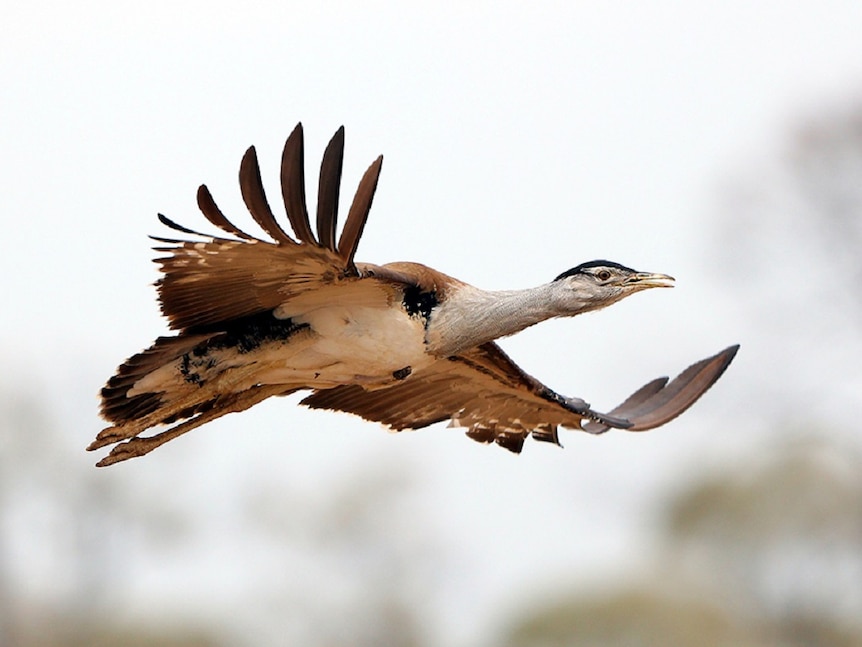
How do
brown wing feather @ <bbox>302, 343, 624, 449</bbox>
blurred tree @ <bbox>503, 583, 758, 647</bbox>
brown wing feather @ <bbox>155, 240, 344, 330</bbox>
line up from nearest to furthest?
brown wing feather @ <bbox>155, 240, 344, 330</bbox>, brown wing feather @ <bbox>302, 343, 624, 449</bbox>, blurred tree @ <bbox>503, 583, 758, 647</bbox>

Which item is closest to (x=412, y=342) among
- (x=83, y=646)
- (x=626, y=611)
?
(x=626, y=611)

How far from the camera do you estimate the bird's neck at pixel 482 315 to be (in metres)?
8.38

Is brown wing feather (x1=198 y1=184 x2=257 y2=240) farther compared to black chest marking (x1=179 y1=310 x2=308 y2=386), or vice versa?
black chest marking (x1=179 y1=310 x2=308 y2=386)

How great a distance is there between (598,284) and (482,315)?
0.59m

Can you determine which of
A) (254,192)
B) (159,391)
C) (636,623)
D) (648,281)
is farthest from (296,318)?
(636,623)

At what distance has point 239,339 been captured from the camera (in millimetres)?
8430

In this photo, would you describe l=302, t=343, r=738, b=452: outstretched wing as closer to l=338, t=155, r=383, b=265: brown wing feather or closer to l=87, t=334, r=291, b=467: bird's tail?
l=87, t=334, r=291, b=467: bird's tail

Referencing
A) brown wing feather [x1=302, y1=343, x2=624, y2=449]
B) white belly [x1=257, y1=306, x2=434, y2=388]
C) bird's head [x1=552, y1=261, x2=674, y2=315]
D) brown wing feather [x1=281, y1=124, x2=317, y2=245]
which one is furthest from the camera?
brown wing feather [x1=302, y1=343, x2=624, y2=449]

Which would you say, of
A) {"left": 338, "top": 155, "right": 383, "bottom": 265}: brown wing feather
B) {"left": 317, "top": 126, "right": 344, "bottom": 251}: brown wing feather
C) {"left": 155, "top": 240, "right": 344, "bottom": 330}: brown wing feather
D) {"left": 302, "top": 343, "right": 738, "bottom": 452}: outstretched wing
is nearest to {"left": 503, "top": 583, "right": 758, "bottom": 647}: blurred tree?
{"left": 302, "top": 343, "right": 738, "bottom": 452}: outstretched wing

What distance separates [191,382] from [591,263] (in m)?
1.99

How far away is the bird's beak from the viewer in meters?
8.53

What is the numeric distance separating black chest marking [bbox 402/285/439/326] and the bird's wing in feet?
1.48

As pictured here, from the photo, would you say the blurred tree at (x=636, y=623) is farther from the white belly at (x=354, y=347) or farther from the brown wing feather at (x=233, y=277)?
the brown wing feather at (x=233, y=277)

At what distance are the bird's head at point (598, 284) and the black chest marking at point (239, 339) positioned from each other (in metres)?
1.25
